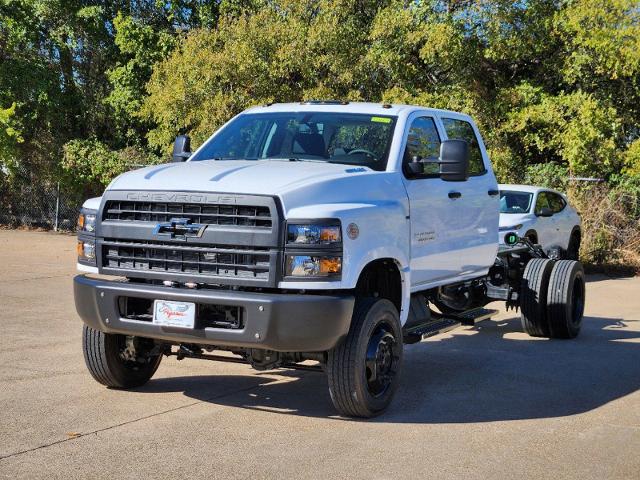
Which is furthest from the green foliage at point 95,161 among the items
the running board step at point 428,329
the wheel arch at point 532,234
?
the running board step at point 428,329

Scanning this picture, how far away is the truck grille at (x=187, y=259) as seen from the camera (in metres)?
6.12

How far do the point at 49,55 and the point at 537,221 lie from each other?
16739mm

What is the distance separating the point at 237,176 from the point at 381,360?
1.65 metres

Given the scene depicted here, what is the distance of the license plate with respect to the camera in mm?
6195

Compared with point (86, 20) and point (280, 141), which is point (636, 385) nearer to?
point (280, 141)

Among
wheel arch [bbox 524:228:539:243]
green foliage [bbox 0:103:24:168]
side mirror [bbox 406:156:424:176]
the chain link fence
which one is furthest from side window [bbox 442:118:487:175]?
the chain link fence

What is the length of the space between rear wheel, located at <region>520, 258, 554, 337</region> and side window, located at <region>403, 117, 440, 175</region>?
2.78 meters

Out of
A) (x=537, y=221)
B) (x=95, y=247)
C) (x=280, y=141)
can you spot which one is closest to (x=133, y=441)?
(x=95, y=247)

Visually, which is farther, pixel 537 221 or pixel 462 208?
pixel 537 221

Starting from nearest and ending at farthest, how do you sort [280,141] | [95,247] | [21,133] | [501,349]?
1. [95,247]
2. [280,141]
3. [501,349]
4. [21,133]

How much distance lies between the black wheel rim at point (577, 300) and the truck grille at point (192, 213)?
556cm

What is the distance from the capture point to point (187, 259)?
6328 mm

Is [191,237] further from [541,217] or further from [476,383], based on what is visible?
[541,217]

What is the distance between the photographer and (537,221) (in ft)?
54.1
